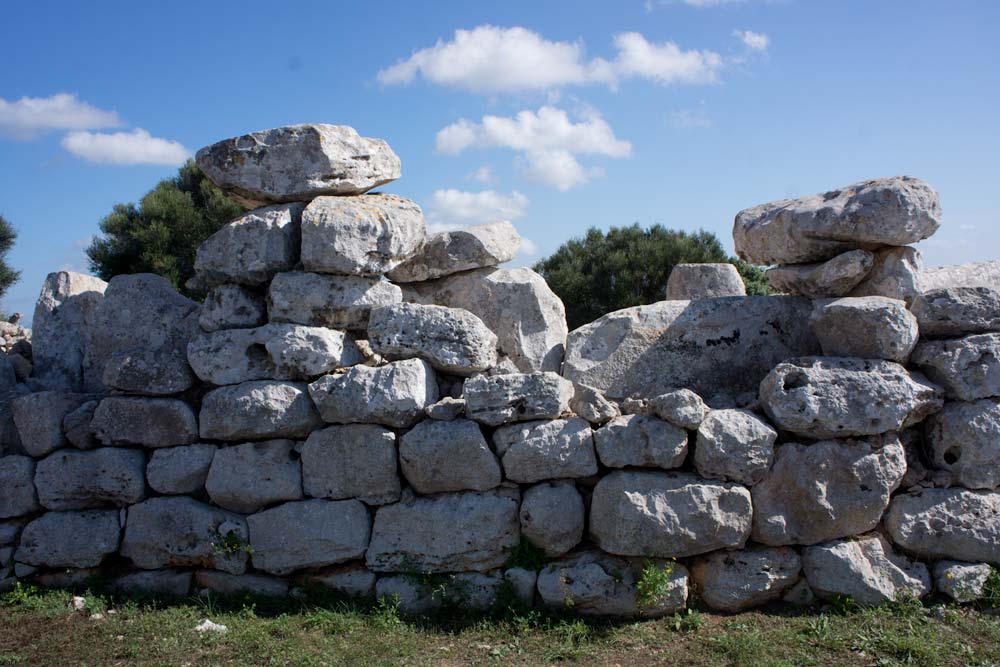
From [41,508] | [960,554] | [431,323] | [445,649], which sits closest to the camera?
[445,649]

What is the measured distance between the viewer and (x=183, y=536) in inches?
221

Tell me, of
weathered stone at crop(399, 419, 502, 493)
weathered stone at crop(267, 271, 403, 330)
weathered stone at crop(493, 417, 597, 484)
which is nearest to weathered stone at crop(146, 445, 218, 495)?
weathered stone at crop(267, 271, 403, 330)

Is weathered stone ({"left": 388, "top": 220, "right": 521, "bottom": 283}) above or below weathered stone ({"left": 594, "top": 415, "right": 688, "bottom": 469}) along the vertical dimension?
above

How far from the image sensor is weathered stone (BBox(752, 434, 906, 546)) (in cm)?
510

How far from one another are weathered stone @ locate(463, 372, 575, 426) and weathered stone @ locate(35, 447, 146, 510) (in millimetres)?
2554

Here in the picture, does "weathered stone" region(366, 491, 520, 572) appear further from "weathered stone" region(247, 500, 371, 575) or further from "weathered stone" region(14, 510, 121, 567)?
"weathered stone" region(14, 510, 121, 567)

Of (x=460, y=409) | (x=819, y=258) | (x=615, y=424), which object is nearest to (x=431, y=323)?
(x=460, y=409)

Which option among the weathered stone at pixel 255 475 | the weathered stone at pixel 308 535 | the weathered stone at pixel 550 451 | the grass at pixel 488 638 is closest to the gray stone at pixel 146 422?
the weathered stone at pixel 255 475

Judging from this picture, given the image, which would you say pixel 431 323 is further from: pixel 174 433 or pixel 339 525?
pixel 174 433

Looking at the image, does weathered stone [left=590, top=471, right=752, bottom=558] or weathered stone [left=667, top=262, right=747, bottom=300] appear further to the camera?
weathered stone [left=667, top=262, right=747, bottom=300]

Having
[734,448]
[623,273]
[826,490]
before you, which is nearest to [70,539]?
[734,448]

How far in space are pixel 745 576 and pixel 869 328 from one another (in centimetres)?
181

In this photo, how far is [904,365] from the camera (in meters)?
5.39

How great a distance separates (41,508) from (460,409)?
3.27 meters
